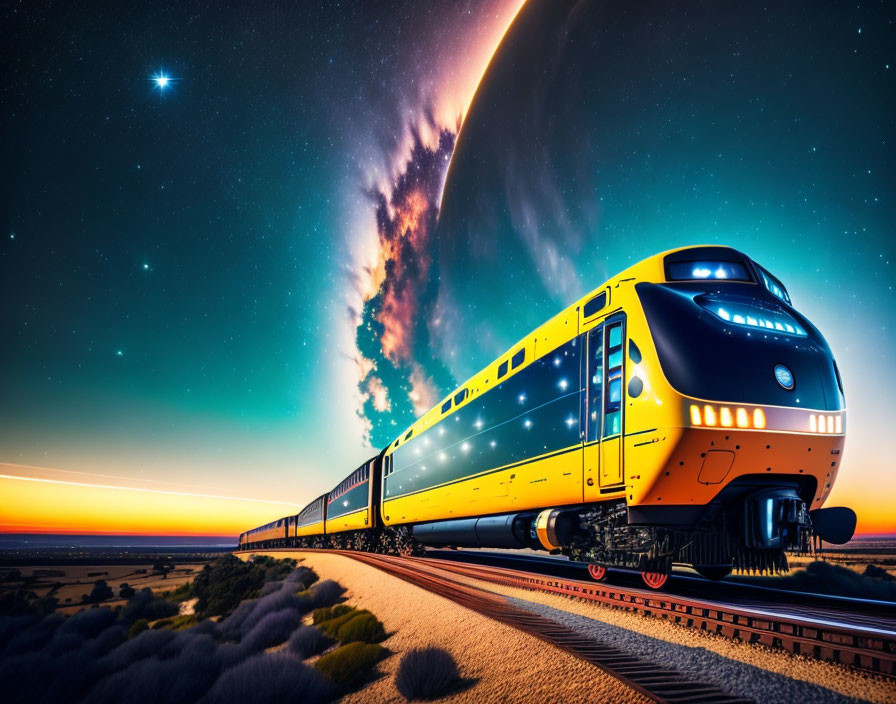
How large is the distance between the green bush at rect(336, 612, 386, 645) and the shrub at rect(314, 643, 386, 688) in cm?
91

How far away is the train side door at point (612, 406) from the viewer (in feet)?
21.9

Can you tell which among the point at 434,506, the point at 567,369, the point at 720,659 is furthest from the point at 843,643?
the point at 434,506

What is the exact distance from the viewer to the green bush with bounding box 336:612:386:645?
7020 millimetres

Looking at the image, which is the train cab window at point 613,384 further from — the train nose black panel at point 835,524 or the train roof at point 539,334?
the train nose black panel at point 835,524

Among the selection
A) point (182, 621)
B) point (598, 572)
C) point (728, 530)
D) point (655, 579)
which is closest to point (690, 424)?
point (728, 530)

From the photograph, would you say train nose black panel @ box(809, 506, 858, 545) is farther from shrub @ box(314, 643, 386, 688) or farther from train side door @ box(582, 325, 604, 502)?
shrub @ box(314, 643, 386, 688)

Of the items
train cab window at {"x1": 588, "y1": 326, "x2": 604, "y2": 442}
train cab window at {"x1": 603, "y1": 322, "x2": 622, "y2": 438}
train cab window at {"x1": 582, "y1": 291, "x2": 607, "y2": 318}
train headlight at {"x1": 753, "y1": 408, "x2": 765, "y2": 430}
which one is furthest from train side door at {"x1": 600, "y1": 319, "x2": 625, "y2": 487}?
train headlight at {"x1": 753, "y1": 408, "x2": 765, "y2": 430}

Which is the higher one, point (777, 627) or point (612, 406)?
point (612, 406)

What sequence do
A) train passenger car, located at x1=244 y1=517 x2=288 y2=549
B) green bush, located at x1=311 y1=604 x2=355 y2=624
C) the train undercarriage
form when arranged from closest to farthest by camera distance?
the train undercarriage → green bush, located at x1=311 y1=604 x2=355 y2=624 → train passenger car, located at x1=244 y1=517 x2=288 y2=549

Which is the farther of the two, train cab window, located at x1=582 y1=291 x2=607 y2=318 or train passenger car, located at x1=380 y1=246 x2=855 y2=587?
train cab window, located at x1=582 y1=291 x2=607 y2=318

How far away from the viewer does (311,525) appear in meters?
37.1

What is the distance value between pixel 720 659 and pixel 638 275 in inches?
197

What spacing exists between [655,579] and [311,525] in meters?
34.0

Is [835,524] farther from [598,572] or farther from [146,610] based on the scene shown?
[146,610]
